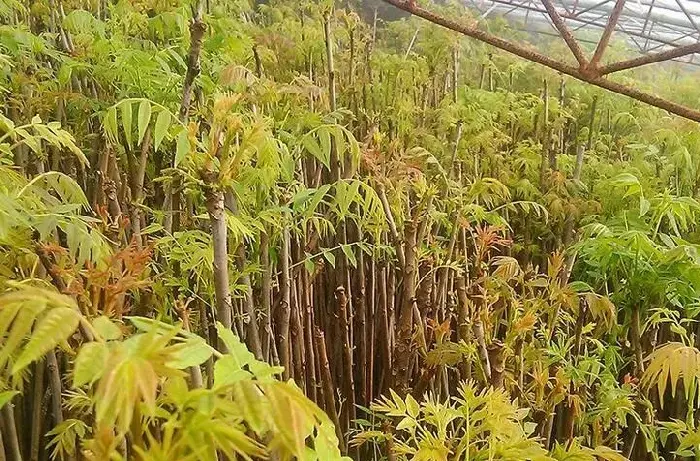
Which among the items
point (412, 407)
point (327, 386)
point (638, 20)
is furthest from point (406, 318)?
point (638, 20)

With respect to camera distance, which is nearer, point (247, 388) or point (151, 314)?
point (247, 388)

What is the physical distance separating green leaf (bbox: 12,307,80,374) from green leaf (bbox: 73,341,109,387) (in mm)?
15

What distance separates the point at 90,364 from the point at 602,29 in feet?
14.3

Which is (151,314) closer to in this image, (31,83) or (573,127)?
(31,83)

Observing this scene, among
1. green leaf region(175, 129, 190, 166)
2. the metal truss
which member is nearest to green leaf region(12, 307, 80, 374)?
green leaf region(175, 129, 190, 166)

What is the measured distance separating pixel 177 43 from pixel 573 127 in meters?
1.58

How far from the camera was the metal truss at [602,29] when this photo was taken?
76 cm

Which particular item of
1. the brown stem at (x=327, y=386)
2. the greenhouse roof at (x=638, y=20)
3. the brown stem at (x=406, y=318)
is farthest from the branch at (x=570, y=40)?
the greenhouse roof at (x=638, y=20)

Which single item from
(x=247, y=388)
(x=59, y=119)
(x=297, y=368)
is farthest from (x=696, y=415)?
(x=59, y=119)

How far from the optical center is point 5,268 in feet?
2.24

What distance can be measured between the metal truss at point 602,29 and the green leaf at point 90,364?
1.95 feet

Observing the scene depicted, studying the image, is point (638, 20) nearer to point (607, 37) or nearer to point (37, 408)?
point (607, 37)

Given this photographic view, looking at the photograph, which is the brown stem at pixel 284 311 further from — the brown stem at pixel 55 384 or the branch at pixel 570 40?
the branch at pixel 570 40

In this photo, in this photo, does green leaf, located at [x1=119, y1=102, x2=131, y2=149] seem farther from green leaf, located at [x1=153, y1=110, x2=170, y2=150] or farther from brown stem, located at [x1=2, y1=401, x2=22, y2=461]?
brown stem, located at [x1=2, y1=401, x2=22, y2=461]
